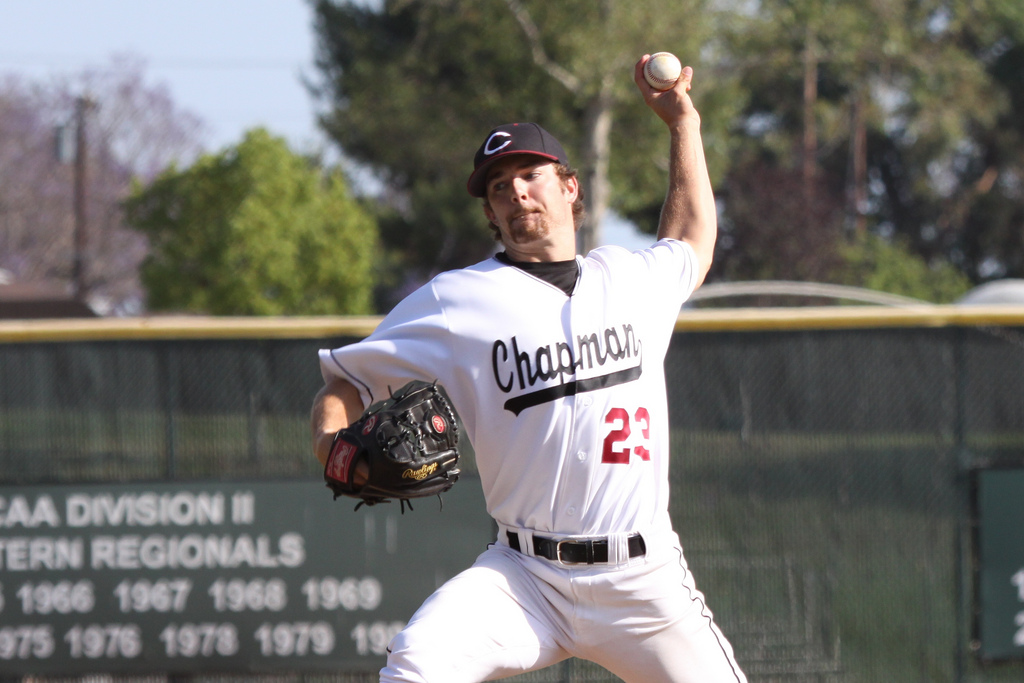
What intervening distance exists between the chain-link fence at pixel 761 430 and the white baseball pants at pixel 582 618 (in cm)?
226

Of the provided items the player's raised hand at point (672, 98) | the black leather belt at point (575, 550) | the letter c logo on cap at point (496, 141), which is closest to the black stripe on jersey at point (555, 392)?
the black leather belt at point (575, 550)

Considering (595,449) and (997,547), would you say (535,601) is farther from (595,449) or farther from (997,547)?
(997,547)

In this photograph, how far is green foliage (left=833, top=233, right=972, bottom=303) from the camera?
33.2 meters

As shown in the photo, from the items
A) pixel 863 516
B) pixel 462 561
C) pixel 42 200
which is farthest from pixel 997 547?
pixel 42 200

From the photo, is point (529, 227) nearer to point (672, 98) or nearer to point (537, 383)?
point (537, 383)

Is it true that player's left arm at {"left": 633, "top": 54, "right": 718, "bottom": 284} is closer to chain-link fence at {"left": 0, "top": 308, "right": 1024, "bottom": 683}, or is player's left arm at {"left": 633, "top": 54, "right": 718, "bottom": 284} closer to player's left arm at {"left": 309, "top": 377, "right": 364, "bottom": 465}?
player's left arm at {"left": 309, "top": 377, "right": 364, "bottom": 465}

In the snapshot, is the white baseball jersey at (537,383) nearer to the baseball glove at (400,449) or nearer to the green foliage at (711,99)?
the baseball glove at (400,449)

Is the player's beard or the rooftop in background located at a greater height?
the rooftop in background

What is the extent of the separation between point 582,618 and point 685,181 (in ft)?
4.84

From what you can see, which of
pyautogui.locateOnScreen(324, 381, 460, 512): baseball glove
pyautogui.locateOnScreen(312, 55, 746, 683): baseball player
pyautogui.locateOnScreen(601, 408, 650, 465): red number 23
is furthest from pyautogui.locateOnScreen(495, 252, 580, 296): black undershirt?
pyautogui.locateOnScreen(324, 381, 460, 512): baseball glove

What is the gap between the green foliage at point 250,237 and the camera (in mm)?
28391

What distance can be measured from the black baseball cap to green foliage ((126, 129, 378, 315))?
25259mm

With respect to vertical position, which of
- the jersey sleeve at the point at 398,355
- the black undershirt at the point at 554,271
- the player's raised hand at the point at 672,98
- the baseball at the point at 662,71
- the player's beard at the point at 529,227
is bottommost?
the jersey sleeve at the point at 398,355

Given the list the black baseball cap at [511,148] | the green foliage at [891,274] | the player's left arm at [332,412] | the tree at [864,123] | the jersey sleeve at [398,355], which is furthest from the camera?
the green foliage at [891,274]
